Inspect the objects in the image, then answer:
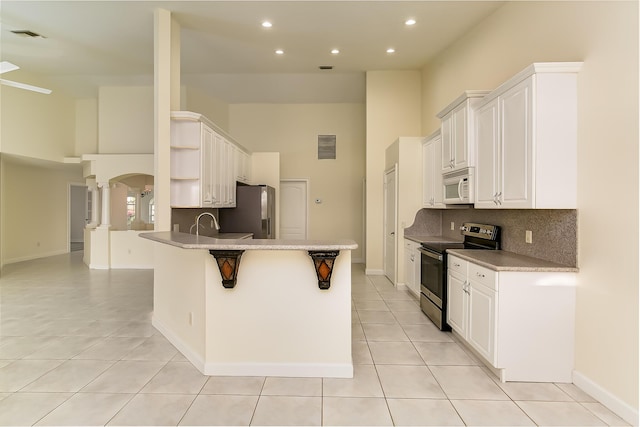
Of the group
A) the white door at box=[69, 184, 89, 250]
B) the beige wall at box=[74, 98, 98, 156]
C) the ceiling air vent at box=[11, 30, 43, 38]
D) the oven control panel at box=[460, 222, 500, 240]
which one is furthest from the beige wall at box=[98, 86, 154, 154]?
the oven control panel at box=[460, 222, 500, 240]

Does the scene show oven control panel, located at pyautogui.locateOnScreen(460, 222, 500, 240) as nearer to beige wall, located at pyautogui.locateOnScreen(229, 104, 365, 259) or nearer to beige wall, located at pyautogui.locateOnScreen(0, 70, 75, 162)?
beige wall, located at pyautogui.locateOnScreen(229, 104, 365, 259)

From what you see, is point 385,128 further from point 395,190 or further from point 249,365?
point 249,365

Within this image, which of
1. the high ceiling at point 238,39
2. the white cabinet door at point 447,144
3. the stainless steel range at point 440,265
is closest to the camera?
the stainless steel range at point 440,265

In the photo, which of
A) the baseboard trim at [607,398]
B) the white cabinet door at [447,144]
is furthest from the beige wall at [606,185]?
the white cabinet door at [447,144]

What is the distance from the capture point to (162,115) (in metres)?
3.83

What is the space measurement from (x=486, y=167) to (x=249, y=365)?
9.02ft

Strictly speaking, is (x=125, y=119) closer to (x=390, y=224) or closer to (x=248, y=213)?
(x=248, y=213)

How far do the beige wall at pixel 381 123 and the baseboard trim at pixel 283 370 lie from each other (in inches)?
150

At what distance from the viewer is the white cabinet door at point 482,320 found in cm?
252

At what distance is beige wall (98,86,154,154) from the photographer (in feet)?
22.8

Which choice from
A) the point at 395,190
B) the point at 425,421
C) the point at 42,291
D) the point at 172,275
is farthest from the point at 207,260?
the point at 42,291

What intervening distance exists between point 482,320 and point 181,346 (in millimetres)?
2653

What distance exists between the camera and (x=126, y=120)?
23.0ft

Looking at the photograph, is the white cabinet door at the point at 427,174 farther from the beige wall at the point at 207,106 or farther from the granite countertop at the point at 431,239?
the beige wall at the point at 207,106
